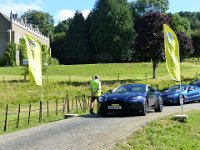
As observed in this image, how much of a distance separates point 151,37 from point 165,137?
1627 inches

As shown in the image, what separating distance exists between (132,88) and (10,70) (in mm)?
53401

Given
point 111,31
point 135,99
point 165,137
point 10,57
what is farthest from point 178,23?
point 165,137

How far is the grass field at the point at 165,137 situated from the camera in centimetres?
1257

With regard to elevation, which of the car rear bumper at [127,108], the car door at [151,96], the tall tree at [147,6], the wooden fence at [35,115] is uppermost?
the tall tree at [147,6]

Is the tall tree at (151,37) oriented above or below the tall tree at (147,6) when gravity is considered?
below

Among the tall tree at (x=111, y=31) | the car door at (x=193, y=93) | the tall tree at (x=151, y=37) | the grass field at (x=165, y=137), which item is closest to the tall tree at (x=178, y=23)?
the tall tree at (x=111, y=31)

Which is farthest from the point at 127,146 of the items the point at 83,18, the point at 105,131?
the point at 83,18

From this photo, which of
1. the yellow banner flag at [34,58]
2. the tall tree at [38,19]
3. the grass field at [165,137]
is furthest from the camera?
the tall tree at [38,19]

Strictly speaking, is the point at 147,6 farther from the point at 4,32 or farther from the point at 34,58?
the point at 34,58

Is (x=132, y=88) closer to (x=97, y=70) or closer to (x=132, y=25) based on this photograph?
(x=97, y=70)

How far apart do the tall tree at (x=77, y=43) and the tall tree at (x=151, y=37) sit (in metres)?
47.3

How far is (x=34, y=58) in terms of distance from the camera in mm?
17766

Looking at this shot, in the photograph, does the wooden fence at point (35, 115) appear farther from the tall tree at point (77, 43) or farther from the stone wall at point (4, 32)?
the tall tree at point (77, 43)

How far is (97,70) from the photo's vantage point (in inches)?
2985
